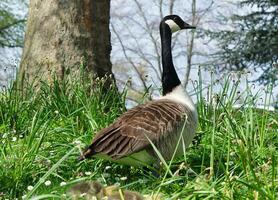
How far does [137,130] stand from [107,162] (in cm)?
57

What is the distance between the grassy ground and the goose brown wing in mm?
196

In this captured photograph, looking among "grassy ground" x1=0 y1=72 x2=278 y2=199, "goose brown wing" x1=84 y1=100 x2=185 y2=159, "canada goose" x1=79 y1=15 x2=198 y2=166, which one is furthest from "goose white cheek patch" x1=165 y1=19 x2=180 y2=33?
"goose brown wing" x1=84 y1=100 x2=185 y2=159

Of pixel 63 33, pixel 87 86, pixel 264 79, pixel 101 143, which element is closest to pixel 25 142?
pixel 101 143

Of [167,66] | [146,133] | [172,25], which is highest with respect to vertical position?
[172,25]

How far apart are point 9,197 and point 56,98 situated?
2.19 metres

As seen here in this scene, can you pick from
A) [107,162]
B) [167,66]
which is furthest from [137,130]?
[167,66]

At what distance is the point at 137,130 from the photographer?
4.09 m

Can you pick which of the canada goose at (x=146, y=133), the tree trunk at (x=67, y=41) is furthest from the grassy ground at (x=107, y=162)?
the tree trunk at (x=67, y=41)

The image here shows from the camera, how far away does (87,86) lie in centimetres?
616

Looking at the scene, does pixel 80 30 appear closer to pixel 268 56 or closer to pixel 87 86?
pixel 87 86

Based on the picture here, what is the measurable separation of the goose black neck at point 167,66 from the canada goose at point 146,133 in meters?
0.32

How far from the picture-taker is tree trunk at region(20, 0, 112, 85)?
6695 mm

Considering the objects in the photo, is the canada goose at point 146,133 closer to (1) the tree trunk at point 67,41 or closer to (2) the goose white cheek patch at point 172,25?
(2) the goose white cheek patch at point 172,25

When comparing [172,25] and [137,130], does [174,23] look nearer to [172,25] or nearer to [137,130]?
[172,25]
